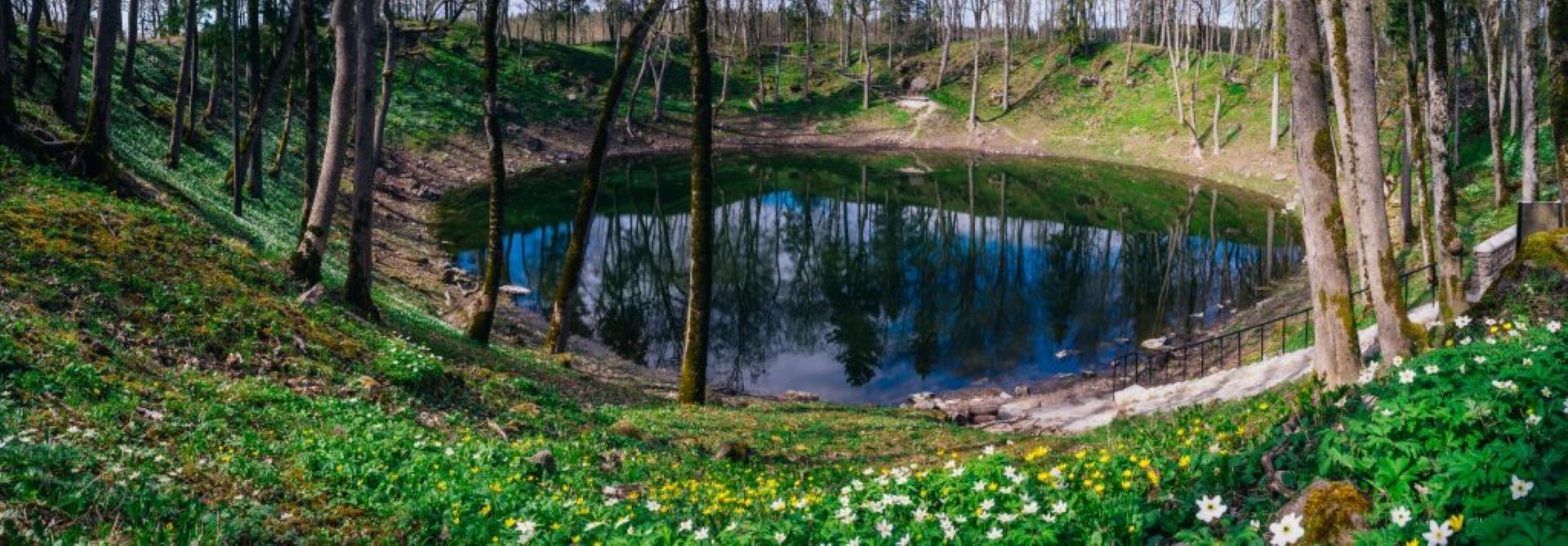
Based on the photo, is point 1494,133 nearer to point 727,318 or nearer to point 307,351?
point 727,318

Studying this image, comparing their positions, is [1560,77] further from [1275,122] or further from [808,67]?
[808,67]

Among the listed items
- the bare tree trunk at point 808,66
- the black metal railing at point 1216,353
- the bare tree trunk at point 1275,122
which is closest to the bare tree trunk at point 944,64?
the bare tree trunk at point 808,66

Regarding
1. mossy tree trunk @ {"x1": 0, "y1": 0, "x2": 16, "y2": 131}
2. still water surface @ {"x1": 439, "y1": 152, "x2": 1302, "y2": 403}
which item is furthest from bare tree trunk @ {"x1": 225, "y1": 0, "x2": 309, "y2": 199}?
still water surface @ {"x1": 439, "y1": 152, "x2": 1302, "y2": 403}

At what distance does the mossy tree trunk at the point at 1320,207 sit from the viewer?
33.5 feet

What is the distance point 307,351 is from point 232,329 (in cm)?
83

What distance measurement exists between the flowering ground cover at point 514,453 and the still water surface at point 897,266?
12.8m

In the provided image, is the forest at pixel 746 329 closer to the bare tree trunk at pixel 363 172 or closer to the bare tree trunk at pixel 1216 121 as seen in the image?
the bare tree trunk at pixel 363 172

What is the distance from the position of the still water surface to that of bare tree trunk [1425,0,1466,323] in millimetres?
8903

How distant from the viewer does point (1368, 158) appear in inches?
435

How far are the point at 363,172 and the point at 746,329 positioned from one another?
1419 centimetres

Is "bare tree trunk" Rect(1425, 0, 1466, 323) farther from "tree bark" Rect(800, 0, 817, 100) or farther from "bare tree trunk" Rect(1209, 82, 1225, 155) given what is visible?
"tree bark" Rect(800, 0, 817, 100)

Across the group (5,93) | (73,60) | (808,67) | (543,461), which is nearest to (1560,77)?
(543,461)

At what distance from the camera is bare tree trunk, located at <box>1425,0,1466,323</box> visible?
1395 cm

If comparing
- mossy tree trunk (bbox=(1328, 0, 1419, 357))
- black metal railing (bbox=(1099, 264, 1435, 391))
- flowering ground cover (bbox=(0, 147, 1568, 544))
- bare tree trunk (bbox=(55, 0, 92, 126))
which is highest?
bare tree trunk (bbox=(55, 0, 92, 126))
